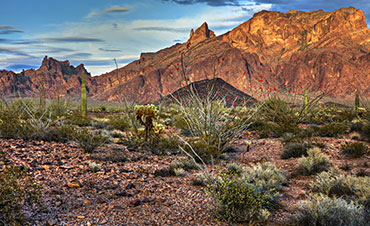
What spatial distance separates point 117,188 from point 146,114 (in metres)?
4.10

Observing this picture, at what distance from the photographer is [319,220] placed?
13.4 feet

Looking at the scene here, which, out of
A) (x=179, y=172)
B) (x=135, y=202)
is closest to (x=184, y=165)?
(x=179, y=172)

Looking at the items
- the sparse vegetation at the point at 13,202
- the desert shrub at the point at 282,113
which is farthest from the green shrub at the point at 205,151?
the desert shrub at the point at 282,113

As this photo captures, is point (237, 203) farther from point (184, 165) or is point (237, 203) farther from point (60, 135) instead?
point (60, 135)

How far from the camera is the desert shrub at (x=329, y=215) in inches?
157

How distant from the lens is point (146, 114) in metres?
9.37

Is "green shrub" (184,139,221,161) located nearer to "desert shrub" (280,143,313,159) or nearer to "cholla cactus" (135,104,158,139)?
"cholla cactus" (135,104,158,139)

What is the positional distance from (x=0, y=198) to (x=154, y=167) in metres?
3.92

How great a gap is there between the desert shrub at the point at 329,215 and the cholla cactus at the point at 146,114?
19.6ft

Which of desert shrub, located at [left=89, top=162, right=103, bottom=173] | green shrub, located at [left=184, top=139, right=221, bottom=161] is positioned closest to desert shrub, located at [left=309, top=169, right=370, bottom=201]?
green shrub, located at [left=184, top=139, right=221, bottom=161]

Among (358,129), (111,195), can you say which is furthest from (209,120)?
(358,129)

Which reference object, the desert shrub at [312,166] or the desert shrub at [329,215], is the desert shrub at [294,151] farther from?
the desert shrub at [329,215]

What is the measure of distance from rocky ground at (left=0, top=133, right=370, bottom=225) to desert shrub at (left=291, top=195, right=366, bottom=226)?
352 millimetres

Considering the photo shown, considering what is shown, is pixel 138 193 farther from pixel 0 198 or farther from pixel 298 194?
pixel 298 194
